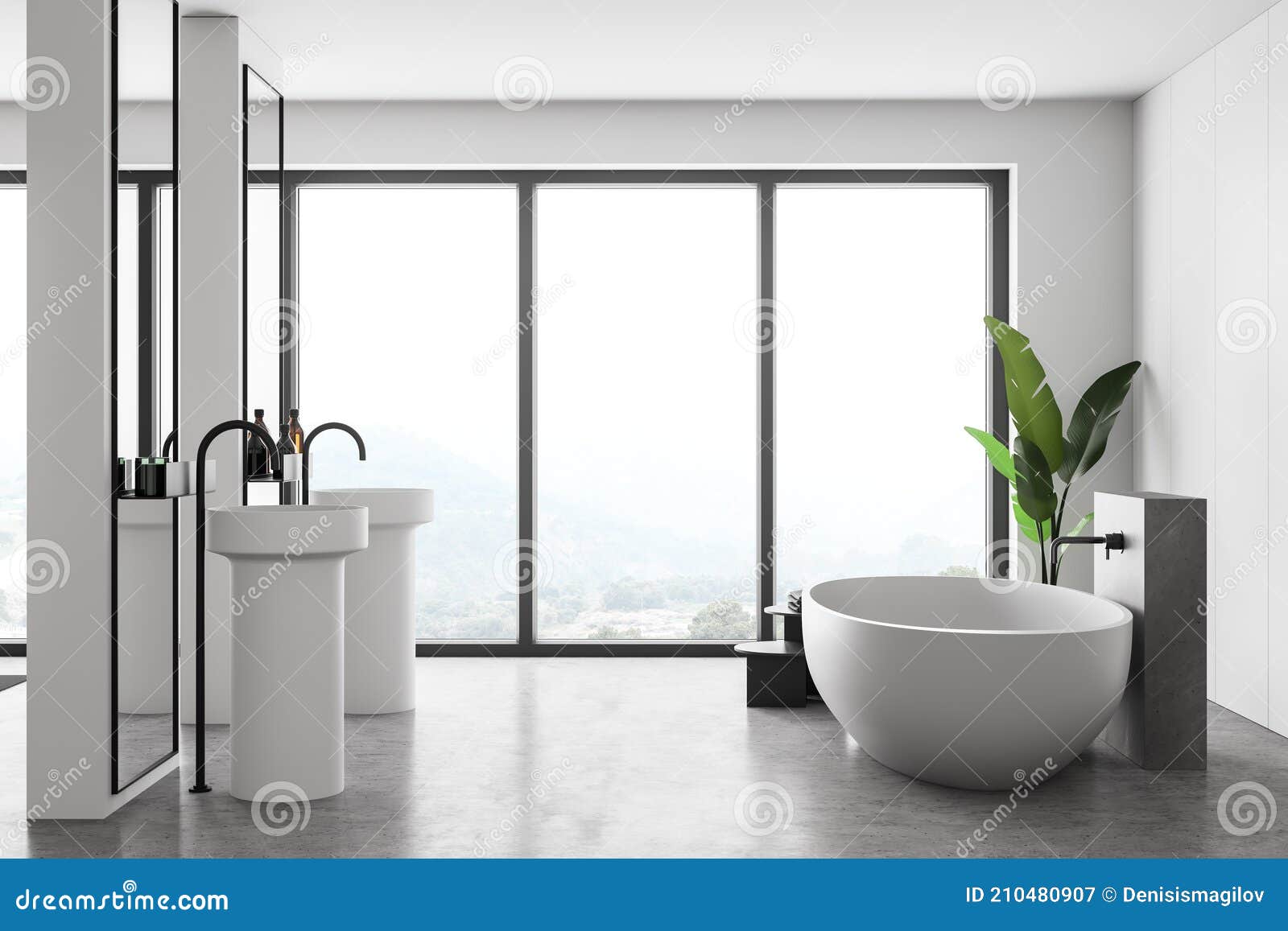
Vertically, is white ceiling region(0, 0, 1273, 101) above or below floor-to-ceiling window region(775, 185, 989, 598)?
above

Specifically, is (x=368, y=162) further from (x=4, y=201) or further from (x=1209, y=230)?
(x=1209, y=230)

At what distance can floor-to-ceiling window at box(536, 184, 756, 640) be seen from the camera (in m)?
4.69

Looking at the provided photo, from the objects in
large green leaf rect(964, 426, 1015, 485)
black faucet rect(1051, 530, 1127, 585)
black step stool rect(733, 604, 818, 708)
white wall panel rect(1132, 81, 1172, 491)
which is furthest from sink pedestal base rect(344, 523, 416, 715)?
white wall panel rect(1132, 81, 1172, 491)

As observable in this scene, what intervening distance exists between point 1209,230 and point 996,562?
1.68 meters

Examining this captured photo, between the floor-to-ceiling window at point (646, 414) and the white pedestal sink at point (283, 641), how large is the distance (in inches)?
79.2

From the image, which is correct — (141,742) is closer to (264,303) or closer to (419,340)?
(264,303)

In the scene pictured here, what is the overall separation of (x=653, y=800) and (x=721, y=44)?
276 cm

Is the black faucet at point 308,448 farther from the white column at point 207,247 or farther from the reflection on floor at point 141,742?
the reflection on floor at point 141,742

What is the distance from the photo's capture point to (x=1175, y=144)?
4.10 metres

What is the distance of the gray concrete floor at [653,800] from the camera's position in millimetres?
2441

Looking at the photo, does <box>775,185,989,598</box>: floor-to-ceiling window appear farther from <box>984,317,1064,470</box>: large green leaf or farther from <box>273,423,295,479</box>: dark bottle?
<box>273,423,295,479</box>: dark bottle

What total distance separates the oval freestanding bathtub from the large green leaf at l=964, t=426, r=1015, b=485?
1.31 m

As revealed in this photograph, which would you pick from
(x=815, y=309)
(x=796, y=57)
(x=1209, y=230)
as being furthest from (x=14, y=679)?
(x=1209, y=230)

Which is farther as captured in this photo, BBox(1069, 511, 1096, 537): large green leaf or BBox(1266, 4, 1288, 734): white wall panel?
BBox(1069, 511, 1096, 537): large green leaf
